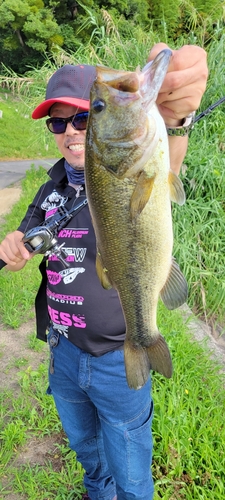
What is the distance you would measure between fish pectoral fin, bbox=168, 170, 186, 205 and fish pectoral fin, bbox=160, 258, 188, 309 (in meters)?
0.29

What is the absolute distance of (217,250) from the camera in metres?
4.66

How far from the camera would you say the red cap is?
185 centimetres

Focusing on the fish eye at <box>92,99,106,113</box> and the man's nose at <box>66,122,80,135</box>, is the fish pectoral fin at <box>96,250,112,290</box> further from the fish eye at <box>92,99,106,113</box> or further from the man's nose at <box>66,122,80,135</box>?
the man's nose at <box>66,122,80,135</box>

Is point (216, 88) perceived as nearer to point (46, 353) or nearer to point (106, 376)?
point (46, 353)

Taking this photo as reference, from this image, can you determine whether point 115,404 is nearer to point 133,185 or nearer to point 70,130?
point 133,185

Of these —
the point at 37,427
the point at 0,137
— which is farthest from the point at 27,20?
the point at 37,427

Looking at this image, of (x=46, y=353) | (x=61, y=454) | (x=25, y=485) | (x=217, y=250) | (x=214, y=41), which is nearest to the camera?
(x=25, y=485)

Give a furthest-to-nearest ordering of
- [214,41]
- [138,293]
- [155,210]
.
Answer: [214,41], [138,293], [155,210]

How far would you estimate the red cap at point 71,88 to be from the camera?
1846mm

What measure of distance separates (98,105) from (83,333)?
3.37ft

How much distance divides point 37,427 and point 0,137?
15.4m

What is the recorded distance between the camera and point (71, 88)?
190 cm

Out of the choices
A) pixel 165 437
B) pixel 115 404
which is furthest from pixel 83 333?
pixel 165 437

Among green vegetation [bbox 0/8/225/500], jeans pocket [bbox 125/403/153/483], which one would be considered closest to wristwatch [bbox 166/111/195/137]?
jeans pocket [bbox 125/403/153/483]
